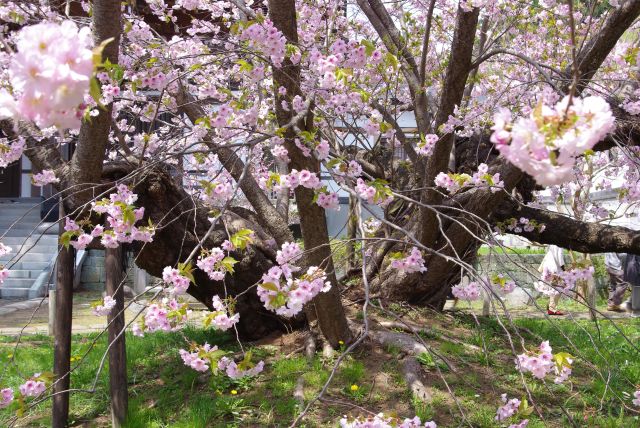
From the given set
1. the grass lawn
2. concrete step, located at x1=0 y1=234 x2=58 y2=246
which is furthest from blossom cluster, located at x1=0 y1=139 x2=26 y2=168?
concrete step, located at x1=0 y1=234 x2=58 y2=246

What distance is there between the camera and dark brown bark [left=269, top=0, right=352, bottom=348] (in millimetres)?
3740

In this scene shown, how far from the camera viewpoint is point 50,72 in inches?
46.2

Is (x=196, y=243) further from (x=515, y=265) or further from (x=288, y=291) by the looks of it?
(x=515, y=265)

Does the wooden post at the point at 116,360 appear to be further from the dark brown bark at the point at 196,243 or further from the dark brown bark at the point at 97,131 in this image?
the dark brown bark at the point at 97,131

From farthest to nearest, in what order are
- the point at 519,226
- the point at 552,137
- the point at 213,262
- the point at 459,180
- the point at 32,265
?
the point at 32,265 < the point at 519,226 < the point at 459,180 < the point at 213,262 < the point at 552,137

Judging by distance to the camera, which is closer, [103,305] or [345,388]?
[103,305]

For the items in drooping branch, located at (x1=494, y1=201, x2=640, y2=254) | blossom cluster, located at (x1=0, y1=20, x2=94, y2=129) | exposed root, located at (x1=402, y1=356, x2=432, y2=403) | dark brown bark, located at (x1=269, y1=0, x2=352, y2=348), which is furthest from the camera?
drooping branch, located at (x1=494, y1=201, x2=640, y2=254)

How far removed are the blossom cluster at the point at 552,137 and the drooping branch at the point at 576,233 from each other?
4.11m

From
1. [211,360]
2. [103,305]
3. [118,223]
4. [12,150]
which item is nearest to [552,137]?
[211,360]

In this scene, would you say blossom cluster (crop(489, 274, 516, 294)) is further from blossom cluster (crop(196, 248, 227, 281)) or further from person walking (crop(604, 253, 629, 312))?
person walking (crop(604, 253, 629, 312))

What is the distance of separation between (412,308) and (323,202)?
2604 millimetres

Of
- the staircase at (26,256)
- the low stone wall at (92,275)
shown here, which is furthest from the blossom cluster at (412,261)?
the low stone wall at (92,275)

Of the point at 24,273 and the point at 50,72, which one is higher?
the point at 50,72

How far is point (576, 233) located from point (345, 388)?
265 centimetres
